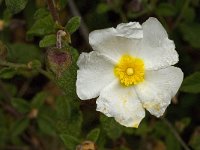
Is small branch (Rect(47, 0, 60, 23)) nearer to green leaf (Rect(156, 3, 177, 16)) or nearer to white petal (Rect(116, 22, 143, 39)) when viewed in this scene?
white petal (Rect(116, 22, 143, 39))

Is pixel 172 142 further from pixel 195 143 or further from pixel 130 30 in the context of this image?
pixel 130 30

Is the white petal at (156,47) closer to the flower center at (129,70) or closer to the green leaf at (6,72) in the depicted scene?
the flower center at (129,70)

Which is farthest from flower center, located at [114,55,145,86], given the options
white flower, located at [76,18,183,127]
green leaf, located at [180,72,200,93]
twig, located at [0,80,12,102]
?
twig, located at [0,80,12,102]

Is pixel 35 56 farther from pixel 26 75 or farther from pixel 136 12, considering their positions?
pixel 136 12

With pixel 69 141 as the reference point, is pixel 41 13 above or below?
above

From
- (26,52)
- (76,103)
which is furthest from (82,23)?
(76,103)

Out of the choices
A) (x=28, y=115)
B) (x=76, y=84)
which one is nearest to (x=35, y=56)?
(x=28, y=115)

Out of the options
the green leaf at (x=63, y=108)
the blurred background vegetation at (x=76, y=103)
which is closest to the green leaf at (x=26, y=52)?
the blurred background vegetation at (x=76, y=103)
